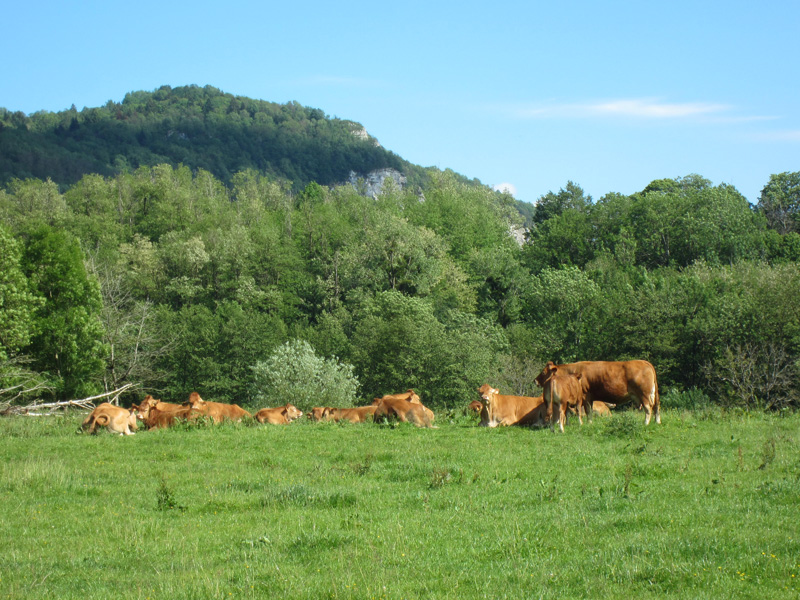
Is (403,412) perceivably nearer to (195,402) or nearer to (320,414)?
(320,414)

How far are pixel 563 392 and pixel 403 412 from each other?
14.9 ft

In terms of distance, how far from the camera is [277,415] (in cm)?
2339

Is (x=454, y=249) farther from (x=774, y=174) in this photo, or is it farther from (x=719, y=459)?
(x=719, y=459)

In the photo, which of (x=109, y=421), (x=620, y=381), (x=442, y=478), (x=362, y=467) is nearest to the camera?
(x=442, y=478)

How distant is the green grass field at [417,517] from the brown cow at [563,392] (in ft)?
4.00

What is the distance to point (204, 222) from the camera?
4080 inches

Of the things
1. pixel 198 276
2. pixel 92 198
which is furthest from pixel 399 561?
pixel 92 198

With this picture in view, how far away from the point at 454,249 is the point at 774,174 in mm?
38835

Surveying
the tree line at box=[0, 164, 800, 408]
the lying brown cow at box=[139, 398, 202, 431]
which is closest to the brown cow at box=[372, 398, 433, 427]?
the lying brown cow at box=[139, 398, 202, 431]

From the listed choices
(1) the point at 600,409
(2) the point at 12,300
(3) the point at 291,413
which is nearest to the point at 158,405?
(3) the point at 291,413

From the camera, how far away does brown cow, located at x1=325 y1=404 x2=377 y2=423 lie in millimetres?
21814

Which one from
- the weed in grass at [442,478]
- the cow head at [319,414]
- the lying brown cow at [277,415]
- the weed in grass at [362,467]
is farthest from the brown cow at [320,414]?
the weed in grass at [442,478]

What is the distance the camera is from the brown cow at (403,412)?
784 inches

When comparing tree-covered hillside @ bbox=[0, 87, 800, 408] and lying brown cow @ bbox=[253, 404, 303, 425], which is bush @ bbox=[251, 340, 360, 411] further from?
lying brown cow @ bbox=[253, 404, 303, 425]
